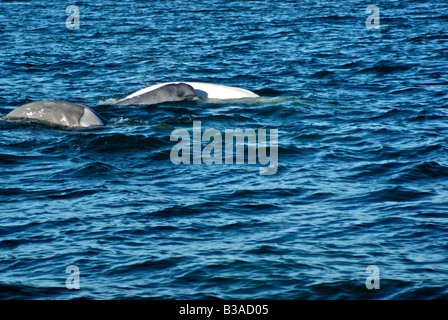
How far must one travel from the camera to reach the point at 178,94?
16.3 meters

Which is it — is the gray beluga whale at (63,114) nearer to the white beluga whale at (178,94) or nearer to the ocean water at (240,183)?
the ocean water at (240,183)

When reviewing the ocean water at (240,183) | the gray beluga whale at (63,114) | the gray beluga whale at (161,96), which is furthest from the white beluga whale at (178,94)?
the gray beluga whale at (63,114)

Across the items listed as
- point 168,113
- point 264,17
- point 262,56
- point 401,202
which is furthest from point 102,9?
point 401,202

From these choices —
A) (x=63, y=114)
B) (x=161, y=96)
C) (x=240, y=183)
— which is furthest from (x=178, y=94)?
(x=240, y=183)

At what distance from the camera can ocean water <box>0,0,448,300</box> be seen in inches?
323

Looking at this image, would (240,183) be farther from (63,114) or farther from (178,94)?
(178,94)

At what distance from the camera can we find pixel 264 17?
30.0m

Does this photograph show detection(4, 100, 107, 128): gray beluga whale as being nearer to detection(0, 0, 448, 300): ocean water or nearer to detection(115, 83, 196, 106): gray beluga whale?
detection(0, 0, 448, 300): ocean water

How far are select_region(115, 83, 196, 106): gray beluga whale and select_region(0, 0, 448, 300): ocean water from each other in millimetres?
297

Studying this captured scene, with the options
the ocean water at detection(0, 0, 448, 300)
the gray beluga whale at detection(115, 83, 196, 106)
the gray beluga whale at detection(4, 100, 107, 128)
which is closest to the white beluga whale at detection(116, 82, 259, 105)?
the gray beluga whale at detection(115, 83, 196, 106)

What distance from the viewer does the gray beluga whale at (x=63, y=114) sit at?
14117 millimetres

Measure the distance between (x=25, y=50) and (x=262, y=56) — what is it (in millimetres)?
8414

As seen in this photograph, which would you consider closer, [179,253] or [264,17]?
[179,253]
